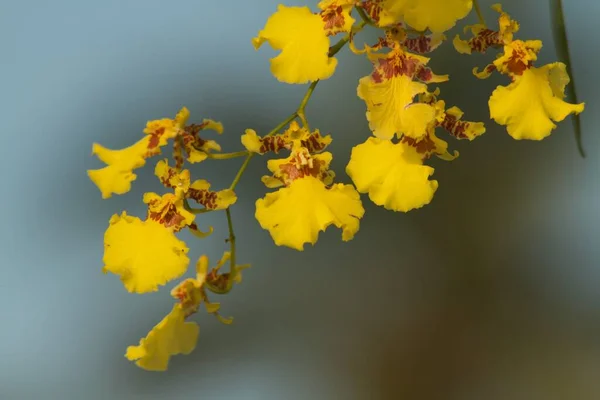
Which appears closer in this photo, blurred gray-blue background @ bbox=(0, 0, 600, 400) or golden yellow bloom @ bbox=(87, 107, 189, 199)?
golden yellow bloom @ bbox=(87, 107, 189, 199)

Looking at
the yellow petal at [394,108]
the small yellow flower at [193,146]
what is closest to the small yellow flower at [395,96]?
the yellow petal at [394,108]

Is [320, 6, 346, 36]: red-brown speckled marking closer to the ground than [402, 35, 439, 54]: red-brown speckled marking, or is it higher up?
higher up

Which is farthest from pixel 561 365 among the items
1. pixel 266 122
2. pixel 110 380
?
pixel 110 380

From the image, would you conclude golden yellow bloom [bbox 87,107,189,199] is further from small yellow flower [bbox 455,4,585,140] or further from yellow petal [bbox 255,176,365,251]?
small yellow flower [bbox 455,4,585,140]

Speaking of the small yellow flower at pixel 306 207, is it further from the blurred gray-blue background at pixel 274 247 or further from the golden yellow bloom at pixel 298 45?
the blurred gray-blue background at pixel 274 247

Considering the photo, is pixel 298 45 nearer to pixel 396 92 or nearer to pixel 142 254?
pixel 396 92

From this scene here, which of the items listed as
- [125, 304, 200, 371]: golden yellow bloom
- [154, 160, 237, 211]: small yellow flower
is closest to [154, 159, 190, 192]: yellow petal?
[154, 160, 237, 211]: small yellow flower
